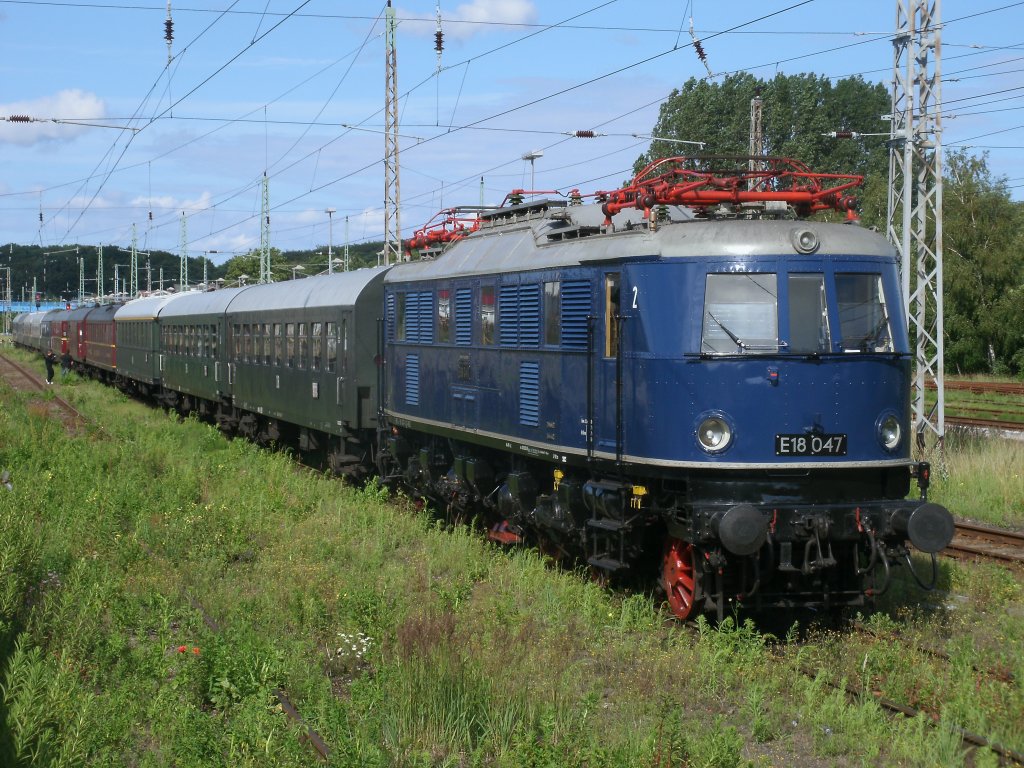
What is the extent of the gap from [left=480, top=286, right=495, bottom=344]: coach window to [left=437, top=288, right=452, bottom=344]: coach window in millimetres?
1038

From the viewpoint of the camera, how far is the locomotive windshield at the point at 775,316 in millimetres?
9727

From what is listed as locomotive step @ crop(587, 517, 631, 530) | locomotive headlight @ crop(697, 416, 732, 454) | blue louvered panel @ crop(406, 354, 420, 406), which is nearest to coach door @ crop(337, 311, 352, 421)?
Answer: blue louvered panel @ crop(406, 354, 420, 406)

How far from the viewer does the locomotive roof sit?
9.87m

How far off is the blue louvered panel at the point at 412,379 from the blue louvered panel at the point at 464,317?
5.27 feet

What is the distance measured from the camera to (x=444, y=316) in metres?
14.4

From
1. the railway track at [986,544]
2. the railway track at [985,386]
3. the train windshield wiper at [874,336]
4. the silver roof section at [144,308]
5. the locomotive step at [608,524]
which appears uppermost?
the silver roof section at [144,308]

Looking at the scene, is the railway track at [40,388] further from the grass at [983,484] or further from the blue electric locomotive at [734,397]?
the blue electric locomotive at [734,397]

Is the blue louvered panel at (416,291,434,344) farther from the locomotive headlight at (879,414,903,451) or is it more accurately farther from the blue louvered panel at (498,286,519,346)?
the locomotive headlight at (879,414,903,451)

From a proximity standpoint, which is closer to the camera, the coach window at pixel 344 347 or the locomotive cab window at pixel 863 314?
the locomotive cab window at pixel 863 314

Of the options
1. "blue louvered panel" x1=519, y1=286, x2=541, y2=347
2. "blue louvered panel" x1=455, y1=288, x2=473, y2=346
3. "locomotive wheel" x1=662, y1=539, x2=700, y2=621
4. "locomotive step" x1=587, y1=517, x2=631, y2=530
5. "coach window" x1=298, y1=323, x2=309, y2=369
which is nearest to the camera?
"locomotive wheel" x1=662, y1=539, x2=700, y2=621

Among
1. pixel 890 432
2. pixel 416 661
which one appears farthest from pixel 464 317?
pixel 416 661

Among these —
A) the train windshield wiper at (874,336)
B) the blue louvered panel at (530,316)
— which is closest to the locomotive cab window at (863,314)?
the train windshield wiper at (874,336)

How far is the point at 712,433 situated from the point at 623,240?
6.31ft

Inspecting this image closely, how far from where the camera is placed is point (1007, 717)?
7.54 metres
